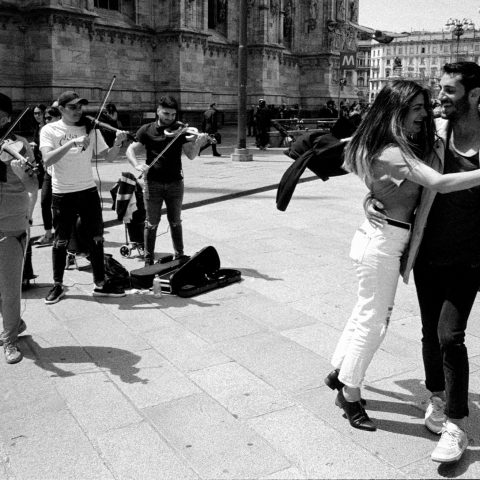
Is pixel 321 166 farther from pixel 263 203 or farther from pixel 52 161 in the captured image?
pixel 263 203

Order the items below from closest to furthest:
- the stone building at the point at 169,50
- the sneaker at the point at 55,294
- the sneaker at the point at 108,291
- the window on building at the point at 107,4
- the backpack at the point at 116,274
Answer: the sneaker at the point at 55,294 < the sneaker at the point at 108,291 < the backpack at the point at 116,274 < the stone building at the point at 169,50 < the window on building at the point at 107,4

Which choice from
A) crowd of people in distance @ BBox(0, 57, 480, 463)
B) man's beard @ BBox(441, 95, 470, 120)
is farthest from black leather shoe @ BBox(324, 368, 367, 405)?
man's beard @ BBox(441, 95, 470, 120)

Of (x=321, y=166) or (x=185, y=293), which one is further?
(x=185, y=293)

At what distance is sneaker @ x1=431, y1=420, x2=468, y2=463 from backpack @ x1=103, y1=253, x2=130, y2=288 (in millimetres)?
3854

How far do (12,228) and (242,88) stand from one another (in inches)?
558

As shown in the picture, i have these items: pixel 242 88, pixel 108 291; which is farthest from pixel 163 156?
pixel 242 88

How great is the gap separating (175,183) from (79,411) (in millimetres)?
3360

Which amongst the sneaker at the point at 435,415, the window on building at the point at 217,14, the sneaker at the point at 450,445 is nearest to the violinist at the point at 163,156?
the sneaker at the point at 435,415

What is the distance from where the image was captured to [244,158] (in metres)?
18.5

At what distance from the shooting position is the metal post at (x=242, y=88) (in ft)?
57.5

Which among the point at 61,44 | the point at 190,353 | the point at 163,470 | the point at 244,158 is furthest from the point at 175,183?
the point at 61,44

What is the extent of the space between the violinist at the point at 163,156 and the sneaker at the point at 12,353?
239 cm

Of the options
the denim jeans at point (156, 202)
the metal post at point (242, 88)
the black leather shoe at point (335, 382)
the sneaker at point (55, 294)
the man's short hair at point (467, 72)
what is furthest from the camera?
the metal post at point (242, 88)

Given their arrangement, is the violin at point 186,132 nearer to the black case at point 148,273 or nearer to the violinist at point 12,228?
the black case at point 148,273
